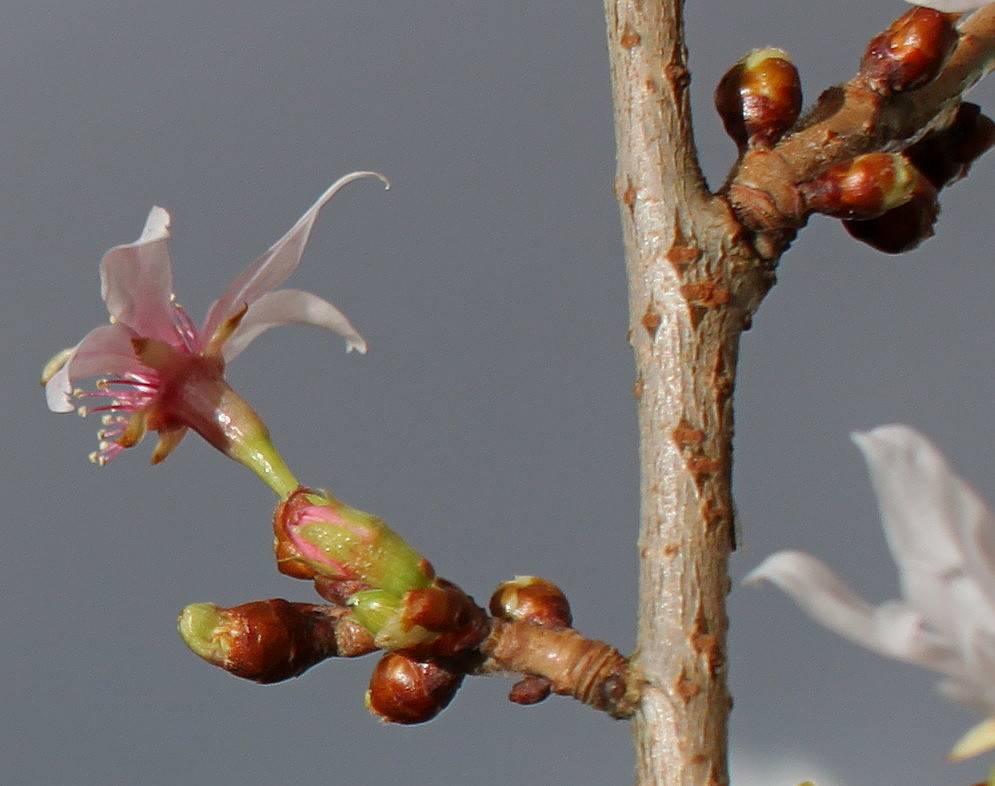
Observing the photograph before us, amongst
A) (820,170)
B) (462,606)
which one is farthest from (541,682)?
(820,170)

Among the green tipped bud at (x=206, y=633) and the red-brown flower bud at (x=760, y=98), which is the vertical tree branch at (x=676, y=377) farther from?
the green tipped bud at (x=206, y=633)

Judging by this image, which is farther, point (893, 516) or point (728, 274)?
point (728, 274)

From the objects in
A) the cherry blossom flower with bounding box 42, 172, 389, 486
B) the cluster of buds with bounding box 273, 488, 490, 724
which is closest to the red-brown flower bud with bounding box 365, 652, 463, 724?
the cluster of buds with bounding box 273, 488, 490, 724

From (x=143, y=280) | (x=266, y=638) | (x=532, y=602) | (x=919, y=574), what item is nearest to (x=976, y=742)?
(x=919, y=574)

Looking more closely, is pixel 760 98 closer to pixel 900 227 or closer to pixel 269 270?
pixel 900 227

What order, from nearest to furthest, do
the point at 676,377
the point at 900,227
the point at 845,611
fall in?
the point at 845,611 → the point at 676,377 → the point at 900,227

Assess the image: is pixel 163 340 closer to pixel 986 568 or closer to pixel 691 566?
pixel 691 566
